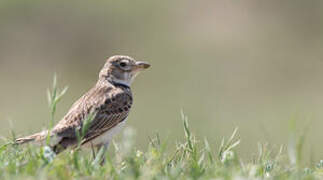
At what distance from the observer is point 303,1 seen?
24703mm

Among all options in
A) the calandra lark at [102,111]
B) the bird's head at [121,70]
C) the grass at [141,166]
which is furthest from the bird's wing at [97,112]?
the grass at [141,166]

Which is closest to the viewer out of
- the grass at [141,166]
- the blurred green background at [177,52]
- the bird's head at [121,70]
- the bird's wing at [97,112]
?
the grass at [141,166]

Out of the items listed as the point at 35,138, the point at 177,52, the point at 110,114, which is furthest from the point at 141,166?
the point at 177,52

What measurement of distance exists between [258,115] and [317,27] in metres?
5.38

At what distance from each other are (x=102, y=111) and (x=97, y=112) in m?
0.06

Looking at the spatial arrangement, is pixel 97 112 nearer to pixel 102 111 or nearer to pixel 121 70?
pixel 102 111

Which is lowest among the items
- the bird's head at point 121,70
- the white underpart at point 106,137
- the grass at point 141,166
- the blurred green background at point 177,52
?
the blurred green background at point 177,52

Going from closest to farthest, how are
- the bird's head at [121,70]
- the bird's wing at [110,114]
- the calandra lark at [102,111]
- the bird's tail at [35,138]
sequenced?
the bird's tail at [35,138]
the calandra lark at [102,111]
the bird's wing at [110,114]
the bird's head at [121,70]

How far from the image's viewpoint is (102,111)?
28.3ft

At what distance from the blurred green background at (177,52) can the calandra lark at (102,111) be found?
10.5 m

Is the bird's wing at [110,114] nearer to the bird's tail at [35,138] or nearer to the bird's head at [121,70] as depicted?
the bird's head at [121,70]

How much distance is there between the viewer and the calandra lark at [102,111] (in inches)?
312

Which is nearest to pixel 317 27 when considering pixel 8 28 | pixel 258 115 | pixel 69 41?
pixel 258 115

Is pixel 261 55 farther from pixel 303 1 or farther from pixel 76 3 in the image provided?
pixel 76 3
